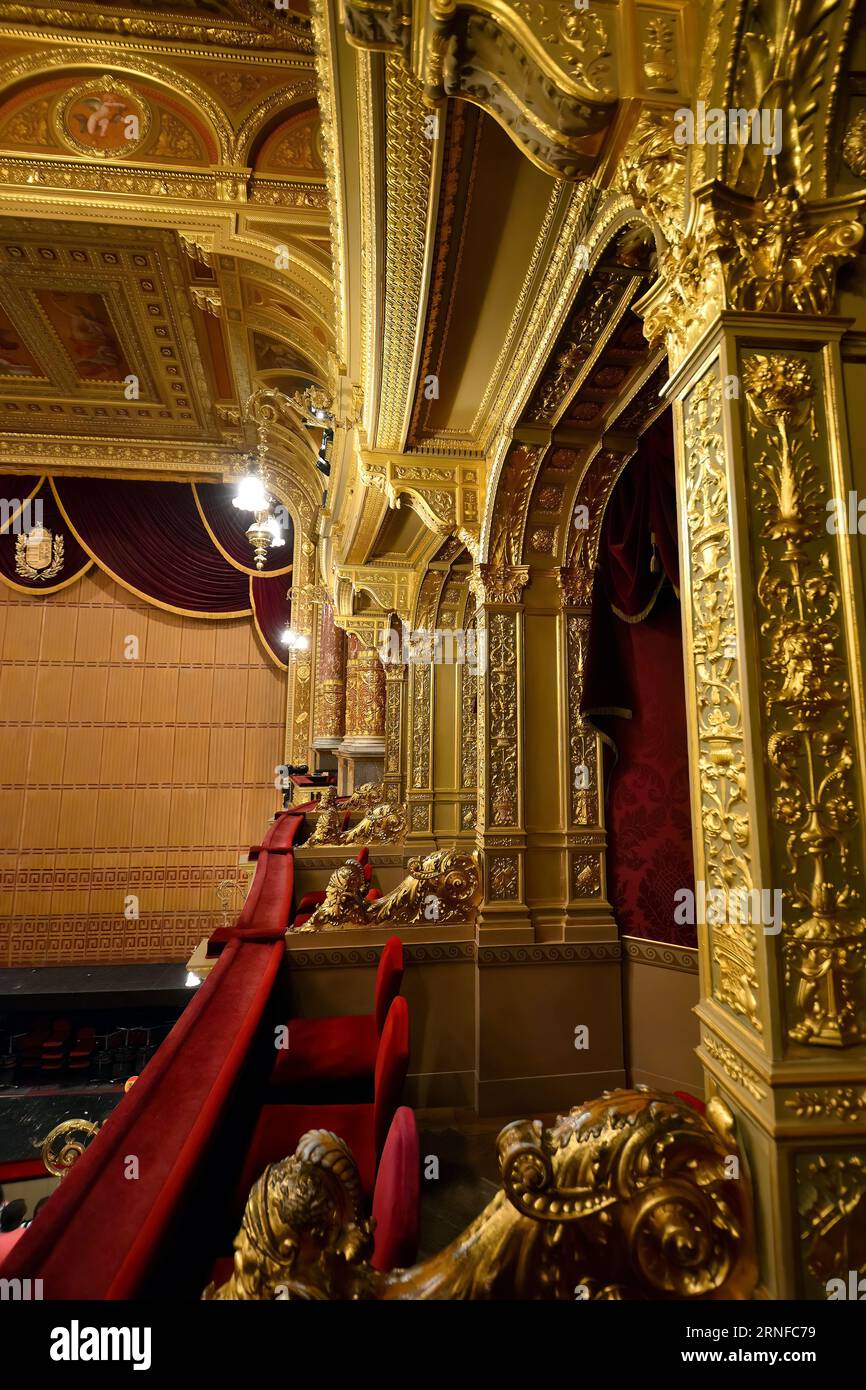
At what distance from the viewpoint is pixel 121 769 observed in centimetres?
1074

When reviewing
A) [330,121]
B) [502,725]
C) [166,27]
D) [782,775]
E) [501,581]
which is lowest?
[782,775]

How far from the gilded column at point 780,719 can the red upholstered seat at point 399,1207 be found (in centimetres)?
67

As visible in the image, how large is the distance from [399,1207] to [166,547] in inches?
436

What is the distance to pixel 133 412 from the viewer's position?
30.7 ft

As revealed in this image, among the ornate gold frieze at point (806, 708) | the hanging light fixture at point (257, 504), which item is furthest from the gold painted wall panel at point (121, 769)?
the ornate gold frieze at point (806, 708)

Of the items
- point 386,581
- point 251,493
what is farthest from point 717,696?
point 386,581

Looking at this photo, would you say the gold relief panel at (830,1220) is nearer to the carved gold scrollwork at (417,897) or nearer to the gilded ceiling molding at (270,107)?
the carved gold scrollwork at (417,897)

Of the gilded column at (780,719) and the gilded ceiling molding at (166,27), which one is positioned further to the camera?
the gilded ceiling molding at (166,27)

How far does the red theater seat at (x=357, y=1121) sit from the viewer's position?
1.95 metres

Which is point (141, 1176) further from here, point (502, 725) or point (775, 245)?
point (502, 725)

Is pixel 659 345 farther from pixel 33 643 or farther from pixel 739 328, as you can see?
pixel 33 643

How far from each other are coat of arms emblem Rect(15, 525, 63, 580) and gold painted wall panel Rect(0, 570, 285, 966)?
48 cm

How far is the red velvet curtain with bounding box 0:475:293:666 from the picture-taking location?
1057 centimetres

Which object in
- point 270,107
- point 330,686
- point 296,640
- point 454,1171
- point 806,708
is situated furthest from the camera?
point 296,640
